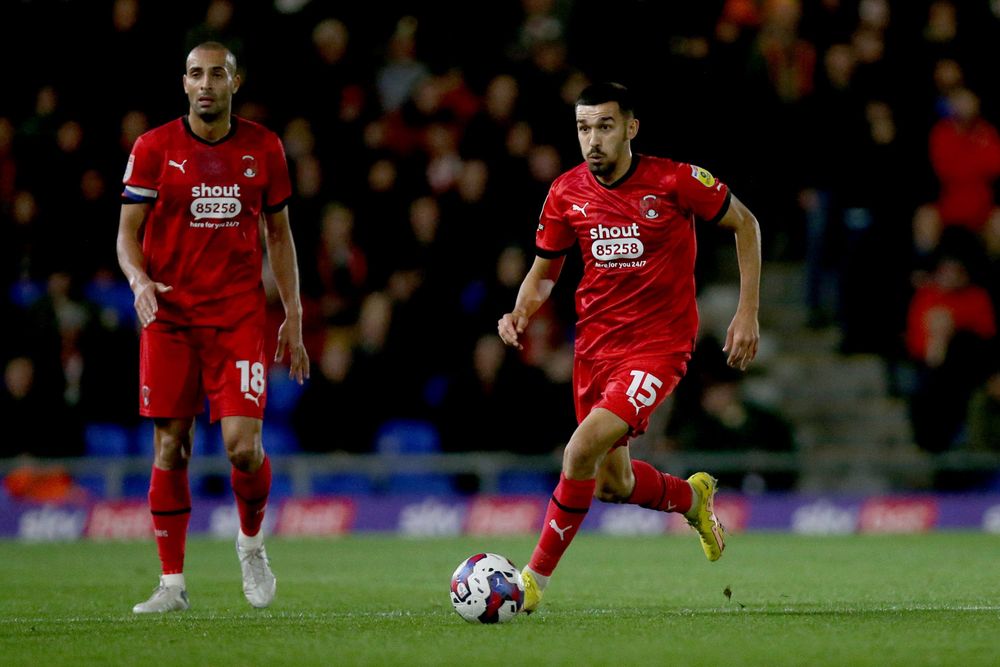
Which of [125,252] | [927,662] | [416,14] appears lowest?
[927,662]

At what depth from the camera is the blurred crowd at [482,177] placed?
15617 millimetres

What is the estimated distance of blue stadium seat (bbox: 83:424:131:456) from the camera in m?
15.5

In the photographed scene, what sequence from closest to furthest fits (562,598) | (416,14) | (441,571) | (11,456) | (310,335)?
1. (562,598)
2. (441,571)
3. (11,456)
4. (310,335)
5. (416,14)

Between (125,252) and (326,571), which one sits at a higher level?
(125,252)

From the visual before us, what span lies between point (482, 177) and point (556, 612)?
349 inches

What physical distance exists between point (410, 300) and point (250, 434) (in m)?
7.71

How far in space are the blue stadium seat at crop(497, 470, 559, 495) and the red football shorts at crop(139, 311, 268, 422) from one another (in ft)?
25.9

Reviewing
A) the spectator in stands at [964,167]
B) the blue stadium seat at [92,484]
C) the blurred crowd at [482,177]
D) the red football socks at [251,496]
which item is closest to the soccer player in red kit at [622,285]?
the red football socks at [251,496]

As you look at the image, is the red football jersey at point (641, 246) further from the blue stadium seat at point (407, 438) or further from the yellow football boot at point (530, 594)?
the blue stadium seat at point (407, 438)

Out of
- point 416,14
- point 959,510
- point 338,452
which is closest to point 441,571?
point 338,452

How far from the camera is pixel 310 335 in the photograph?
16203 mm

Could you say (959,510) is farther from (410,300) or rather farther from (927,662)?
(927,662)

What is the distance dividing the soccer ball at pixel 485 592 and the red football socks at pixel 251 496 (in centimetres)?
140

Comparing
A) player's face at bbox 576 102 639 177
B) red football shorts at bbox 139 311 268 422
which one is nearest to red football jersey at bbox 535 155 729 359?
player's face at bbox 576 102 639 177
